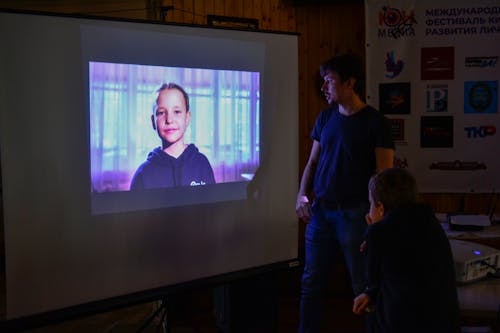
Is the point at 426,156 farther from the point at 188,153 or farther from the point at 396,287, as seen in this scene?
the point at 396,287

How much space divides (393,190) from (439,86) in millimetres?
2471

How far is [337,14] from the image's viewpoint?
4.25m

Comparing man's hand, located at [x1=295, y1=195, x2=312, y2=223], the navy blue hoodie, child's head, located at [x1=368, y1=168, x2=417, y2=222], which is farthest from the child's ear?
the navy blue hoodie

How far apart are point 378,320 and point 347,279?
7.81ft

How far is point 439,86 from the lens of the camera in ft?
13.6

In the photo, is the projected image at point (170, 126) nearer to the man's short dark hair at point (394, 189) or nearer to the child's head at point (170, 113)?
the child's head at point (170, 113)

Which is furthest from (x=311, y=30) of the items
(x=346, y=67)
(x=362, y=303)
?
(x=362, y=303)

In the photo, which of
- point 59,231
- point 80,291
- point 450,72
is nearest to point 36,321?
point 80,291

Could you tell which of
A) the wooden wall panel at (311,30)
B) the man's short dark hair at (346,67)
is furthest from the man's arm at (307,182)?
the wooden wall panel at (311,30)

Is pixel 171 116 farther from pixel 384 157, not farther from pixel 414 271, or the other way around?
pixel 414 271

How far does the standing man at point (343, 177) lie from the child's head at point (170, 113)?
2.39ft

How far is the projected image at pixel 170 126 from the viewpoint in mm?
2457

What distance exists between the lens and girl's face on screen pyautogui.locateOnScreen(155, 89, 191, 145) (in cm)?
263

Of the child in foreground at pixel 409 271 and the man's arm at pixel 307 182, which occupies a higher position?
the man's arm at pixel 307 182
